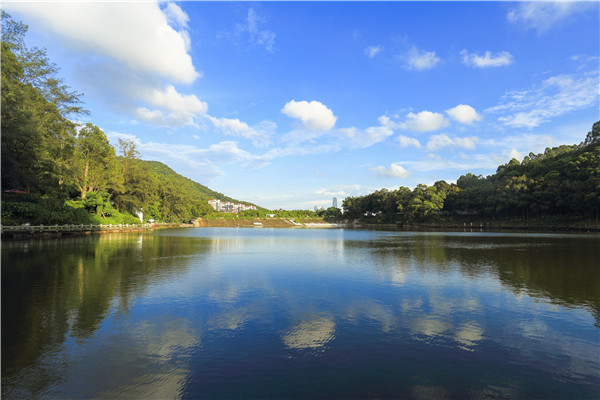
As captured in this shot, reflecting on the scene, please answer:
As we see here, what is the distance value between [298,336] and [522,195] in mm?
82598

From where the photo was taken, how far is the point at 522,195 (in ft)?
231

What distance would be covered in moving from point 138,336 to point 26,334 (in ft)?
9.72

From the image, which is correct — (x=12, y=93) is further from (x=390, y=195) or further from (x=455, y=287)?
(x=390, y=195)

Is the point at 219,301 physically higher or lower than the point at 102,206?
lower

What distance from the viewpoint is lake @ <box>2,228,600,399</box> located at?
18.3 ft

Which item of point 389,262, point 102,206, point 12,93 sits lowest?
point 389,262

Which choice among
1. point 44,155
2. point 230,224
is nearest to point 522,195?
point 44,155

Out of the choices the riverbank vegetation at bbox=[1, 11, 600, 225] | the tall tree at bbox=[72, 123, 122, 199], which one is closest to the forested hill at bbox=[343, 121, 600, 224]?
the riverbank vegetation at bbox=[1, 11, 600, 225]

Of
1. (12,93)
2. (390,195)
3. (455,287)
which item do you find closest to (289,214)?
(390,195)

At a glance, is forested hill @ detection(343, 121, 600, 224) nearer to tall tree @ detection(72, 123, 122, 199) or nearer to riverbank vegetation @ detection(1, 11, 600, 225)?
riverbank vegetation @ detection(1, 11, 600, 225)

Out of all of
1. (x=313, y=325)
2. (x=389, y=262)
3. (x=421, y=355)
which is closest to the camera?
(x=421, y=355)

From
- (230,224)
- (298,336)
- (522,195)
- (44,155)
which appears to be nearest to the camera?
(298,336)

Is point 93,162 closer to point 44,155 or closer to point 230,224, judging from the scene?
point 44,155

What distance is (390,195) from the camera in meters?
106
